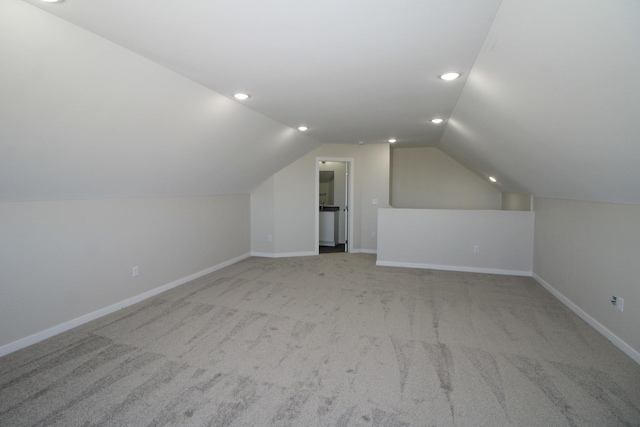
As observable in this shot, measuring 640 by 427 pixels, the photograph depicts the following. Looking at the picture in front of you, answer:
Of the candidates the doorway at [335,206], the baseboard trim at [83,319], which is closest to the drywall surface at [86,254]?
the baseboard trim at [83,319]

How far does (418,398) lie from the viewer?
217 cm

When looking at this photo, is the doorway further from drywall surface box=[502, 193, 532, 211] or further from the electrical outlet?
the electrical outlet

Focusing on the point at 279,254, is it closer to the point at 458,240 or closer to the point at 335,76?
the point at 458,240

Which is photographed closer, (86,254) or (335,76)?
(335,76)

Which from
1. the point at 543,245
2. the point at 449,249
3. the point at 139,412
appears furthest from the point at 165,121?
the point at 543,245

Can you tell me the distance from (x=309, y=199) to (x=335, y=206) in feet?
5.29

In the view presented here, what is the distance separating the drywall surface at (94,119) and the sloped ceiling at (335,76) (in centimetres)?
1

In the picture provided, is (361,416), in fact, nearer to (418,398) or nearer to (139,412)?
(418,398)

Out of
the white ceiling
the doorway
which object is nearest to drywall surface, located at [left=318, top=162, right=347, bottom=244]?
the doorway

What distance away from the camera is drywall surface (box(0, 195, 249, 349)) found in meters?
2.75

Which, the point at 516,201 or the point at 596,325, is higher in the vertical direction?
the point at 516,201

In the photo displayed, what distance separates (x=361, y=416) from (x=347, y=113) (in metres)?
3.13

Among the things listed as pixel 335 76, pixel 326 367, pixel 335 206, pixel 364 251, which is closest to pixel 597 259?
pixel 326 367

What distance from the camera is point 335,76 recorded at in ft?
9.18
